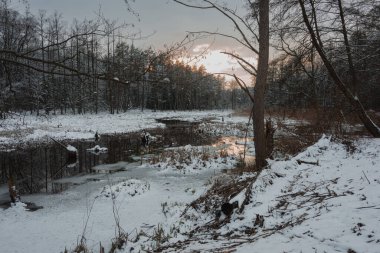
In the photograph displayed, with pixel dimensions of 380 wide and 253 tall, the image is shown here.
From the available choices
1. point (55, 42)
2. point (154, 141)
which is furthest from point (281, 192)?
point (154, 141)

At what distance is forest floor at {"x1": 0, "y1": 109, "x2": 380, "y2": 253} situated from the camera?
379cm

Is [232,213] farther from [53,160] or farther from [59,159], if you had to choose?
[59,159]

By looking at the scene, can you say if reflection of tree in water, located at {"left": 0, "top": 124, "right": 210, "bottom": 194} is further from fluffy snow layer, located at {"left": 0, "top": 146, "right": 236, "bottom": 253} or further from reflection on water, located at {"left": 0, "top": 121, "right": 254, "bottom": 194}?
fluffy snow layer, located at {"left": 0, "top": 146, "right": 236, "bottom": 253}

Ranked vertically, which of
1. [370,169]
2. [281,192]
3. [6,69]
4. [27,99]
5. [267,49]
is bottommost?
[281,192]

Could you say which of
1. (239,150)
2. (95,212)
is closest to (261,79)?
(95,212)

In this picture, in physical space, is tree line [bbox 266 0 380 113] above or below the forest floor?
above

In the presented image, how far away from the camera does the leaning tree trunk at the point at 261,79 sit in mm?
8926

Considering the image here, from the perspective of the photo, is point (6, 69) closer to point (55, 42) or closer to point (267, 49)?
point (55, 42)

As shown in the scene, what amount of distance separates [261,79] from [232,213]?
4.67 meters

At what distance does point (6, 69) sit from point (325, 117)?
438 inches

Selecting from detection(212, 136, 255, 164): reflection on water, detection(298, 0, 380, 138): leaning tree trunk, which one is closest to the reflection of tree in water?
detection(212, 136, 255, 164): reflection on water

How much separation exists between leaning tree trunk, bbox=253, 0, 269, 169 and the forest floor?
144cm

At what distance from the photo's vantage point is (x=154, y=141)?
70.5 ft

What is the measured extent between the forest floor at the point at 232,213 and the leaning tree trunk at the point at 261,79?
1440mm
